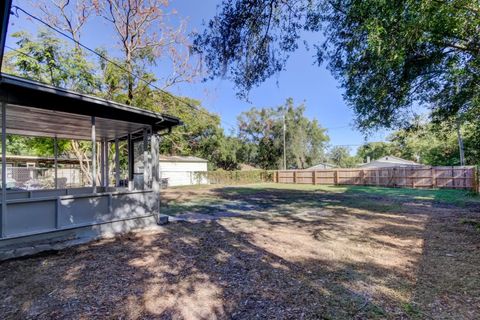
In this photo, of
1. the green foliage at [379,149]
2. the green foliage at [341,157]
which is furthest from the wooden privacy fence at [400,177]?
the green foliage at [341,157]

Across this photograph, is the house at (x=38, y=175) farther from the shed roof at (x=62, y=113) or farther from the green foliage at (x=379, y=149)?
the green foliage at (x=379, y=149)

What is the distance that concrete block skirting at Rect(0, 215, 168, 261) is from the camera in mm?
4363

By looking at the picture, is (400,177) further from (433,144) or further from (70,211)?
(70,211)

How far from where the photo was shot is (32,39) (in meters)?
10.8

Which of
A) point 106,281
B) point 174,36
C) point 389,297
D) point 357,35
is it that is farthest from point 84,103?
point 174,36

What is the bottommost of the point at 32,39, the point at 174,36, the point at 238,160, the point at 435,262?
the point at 435,262

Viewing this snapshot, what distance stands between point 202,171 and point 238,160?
9461 millimetres

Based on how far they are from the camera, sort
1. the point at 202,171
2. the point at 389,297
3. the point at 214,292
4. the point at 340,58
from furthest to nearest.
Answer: the point at 202,171 → the point at 340,58 → the point at 214,292 → the point at 389,297

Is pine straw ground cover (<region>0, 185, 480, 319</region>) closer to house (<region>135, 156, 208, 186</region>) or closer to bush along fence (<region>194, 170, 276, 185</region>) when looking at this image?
house (<region>135, 156, 208, 186</region>)

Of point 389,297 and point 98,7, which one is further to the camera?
point 98,7

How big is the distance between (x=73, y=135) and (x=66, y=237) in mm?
4719

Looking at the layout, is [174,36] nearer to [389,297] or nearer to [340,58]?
[340,58]

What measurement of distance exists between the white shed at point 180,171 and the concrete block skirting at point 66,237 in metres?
17.7

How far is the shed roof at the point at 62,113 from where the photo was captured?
4.56 meters
